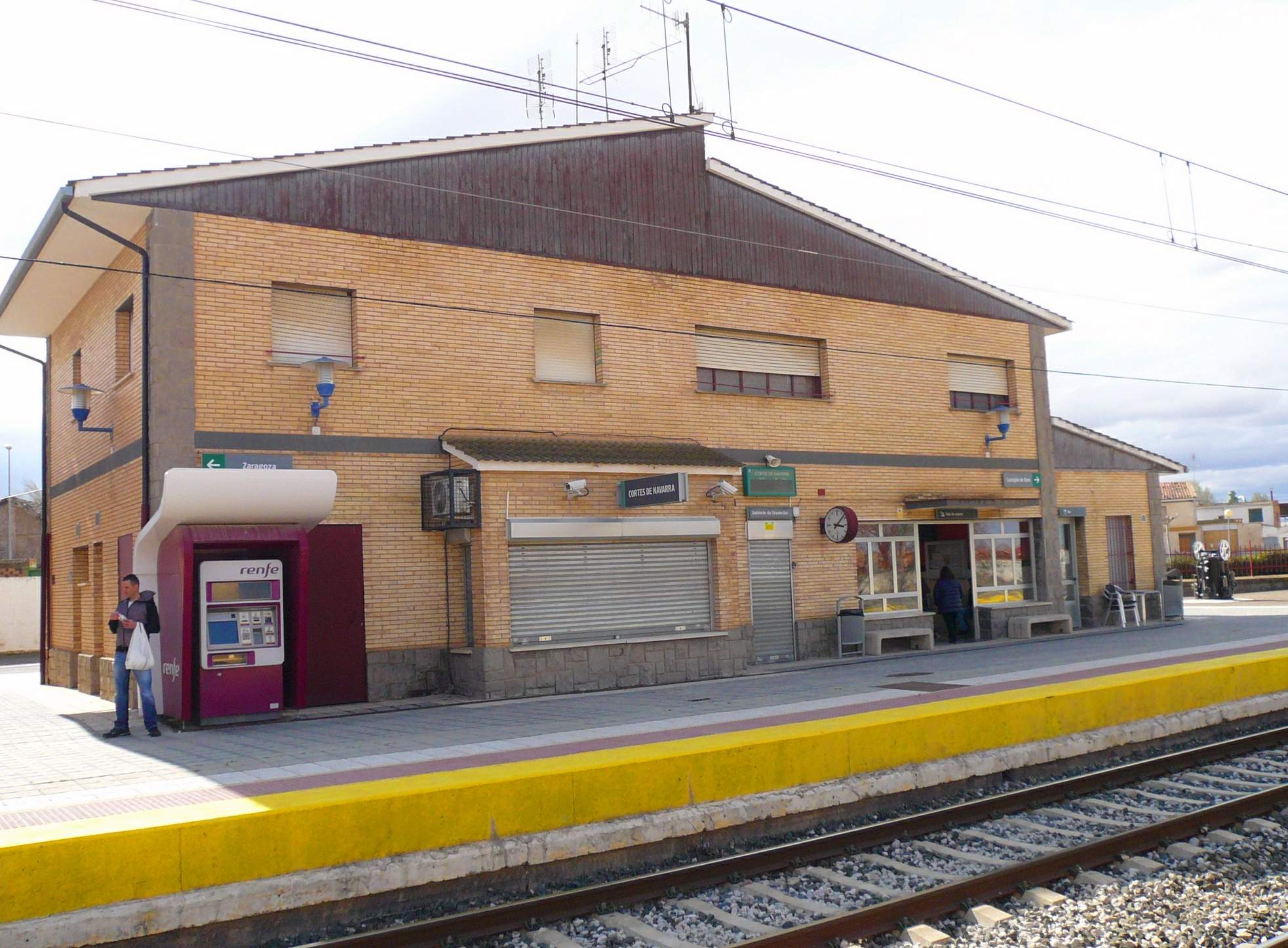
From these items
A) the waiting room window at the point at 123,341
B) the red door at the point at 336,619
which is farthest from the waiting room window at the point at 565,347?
the waiting room window at the point at 123,341

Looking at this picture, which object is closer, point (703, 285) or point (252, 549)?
point (252, 549)

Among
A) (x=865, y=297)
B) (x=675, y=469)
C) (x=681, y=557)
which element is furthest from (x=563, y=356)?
(x=865, y=297)

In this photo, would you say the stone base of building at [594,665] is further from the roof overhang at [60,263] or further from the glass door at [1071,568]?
the glass door at [1071,568]

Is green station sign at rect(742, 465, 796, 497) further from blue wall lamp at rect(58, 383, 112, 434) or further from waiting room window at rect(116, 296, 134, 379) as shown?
blue wall lamp at rect(58, 383, 112, 434)

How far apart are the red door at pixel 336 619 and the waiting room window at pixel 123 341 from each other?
169 inches

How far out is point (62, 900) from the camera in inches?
247

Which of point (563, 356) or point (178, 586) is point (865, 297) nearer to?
A: point (563, 356)

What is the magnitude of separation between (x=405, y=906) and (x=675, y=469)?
1061 centimetres

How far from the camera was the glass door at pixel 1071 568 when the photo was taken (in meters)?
25.6

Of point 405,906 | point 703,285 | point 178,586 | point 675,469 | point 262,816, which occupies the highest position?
point 703,285

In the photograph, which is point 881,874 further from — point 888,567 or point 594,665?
point 888,567

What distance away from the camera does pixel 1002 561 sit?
79.1 feet

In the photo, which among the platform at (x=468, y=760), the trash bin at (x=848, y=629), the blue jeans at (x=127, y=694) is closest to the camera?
the platform at (x=468, y=760)

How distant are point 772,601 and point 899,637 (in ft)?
9.91
